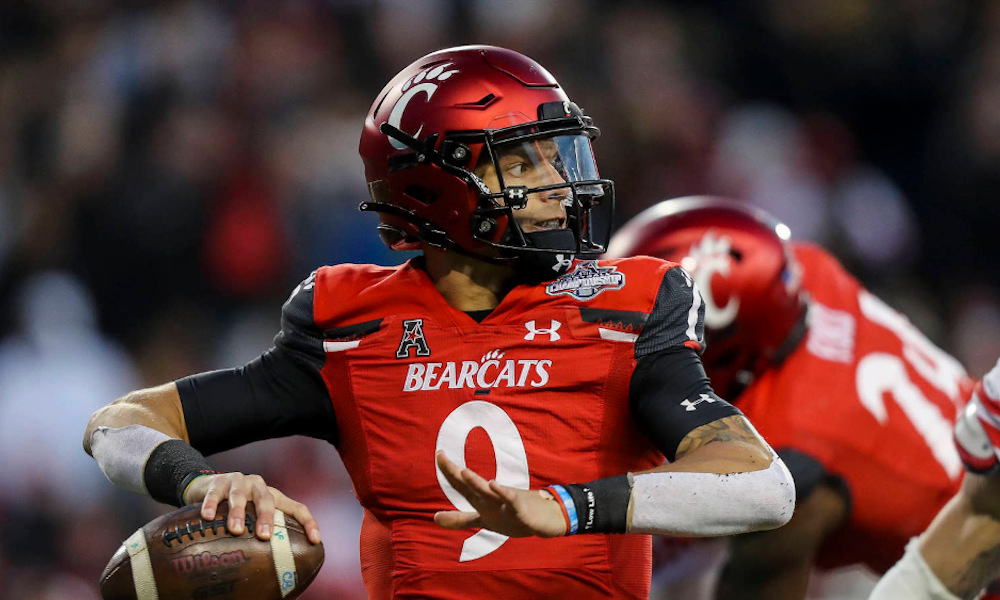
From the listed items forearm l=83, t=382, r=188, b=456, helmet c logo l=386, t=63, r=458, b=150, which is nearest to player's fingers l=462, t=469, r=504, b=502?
forearm l=83, t=382, r=188, b=456

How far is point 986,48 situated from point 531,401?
625cm

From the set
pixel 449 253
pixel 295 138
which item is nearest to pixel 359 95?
pixel 295 138

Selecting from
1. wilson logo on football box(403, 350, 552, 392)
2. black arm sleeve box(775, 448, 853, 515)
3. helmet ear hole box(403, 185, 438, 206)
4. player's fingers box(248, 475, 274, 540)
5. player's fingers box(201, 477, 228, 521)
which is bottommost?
black arm sleeve box(775, 448, 853, 515)

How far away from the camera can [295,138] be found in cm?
751

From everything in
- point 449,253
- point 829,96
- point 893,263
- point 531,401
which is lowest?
point 893,263

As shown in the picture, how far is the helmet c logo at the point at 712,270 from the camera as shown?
13.2 feet

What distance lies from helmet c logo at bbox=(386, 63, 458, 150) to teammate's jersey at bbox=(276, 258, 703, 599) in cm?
44

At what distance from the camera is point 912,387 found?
423cm

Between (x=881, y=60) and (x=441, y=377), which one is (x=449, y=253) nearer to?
(x=441, y=377)

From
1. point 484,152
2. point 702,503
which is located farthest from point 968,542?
point 484,152

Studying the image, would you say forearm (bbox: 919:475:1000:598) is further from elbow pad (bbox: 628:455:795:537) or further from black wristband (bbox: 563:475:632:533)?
black wristband (bbox: 563:475:632:533)

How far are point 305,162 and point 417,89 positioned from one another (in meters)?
4.66

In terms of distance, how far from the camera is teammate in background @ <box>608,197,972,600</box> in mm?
3883

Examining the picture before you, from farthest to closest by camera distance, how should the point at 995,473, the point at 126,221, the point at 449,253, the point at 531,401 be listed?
the point at 126,221 → the point at 995,473 → the point at 449,253 → the point at 531,401
